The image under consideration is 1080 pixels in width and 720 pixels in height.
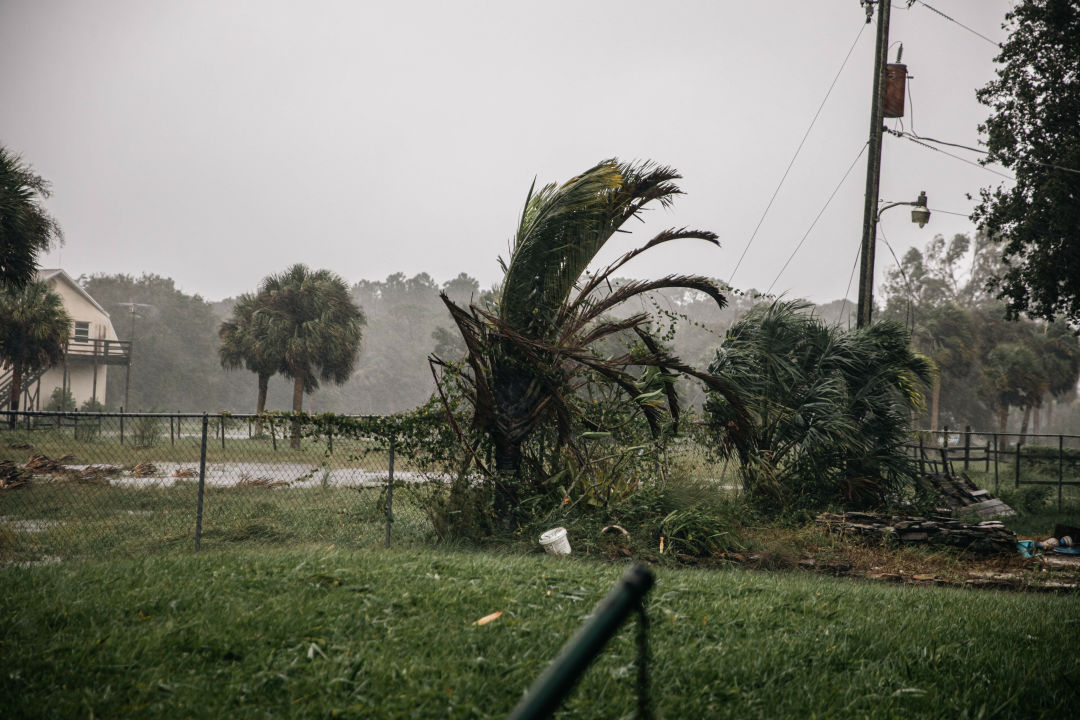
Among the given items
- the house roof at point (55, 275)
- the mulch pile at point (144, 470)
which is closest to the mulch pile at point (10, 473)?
the mulch pile at point (144, 470)

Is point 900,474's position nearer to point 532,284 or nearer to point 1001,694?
point 532,284

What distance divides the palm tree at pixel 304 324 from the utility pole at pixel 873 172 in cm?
2061

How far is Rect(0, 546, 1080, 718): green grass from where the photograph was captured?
3135 mm

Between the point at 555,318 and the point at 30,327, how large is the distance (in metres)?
25.3

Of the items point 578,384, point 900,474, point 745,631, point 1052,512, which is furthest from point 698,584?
point 1052,512

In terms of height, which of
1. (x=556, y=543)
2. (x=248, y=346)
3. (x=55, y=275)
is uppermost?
(x=55, y=275)

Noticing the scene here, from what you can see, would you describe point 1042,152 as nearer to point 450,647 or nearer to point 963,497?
point 963,497

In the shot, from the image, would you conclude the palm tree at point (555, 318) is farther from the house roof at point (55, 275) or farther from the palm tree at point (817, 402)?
the house roof at point (55, 275)

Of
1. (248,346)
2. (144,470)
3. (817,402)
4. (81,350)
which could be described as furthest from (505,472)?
(81,350)

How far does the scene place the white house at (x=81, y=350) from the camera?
110ft

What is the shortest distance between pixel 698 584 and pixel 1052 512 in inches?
426

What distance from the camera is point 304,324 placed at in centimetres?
2645

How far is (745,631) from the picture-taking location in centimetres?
435

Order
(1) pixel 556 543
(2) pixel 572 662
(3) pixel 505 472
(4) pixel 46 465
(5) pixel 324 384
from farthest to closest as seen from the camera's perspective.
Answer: (5) pixel 324 384 < (4) pixel 46 465 < (3) pixel 505 472 < (1) pixel 556 543 < (2) pixel 572 662
